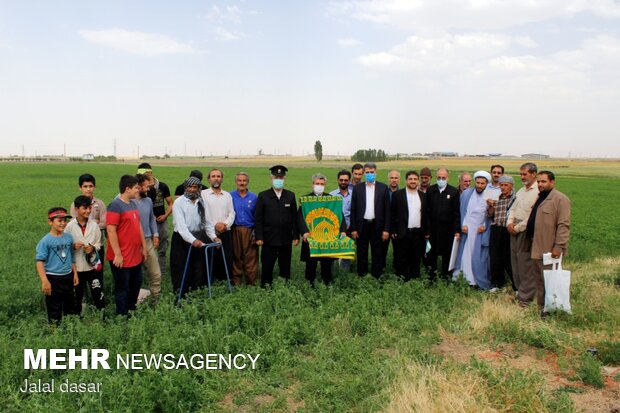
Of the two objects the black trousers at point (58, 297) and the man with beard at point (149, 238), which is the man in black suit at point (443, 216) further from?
the black trousers at point (58, 297)

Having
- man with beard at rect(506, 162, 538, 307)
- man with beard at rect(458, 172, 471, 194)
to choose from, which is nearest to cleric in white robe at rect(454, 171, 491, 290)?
man with beard at rect(458, 172, 471, 194)

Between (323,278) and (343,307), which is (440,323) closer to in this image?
(343,307)

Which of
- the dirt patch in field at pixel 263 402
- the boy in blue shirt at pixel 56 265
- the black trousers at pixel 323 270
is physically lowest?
the dirt patch in field at pixel 263 402

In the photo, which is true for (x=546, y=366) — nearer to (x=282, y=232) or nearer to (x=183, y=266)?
(x=282, y=232)

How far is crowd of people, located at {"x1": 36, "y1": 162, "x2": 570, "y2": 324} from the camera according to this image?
20.6ft

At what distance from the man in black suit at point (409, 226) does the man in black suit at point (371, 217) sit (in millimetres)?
261

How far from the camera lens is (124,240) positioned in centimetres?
627

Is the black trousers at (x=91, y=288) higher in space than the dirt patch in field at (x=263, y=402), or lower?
higher

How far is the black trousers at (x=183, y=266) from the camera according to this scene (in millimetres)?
7375

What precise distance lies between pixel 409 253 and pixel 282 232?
8.27 feet

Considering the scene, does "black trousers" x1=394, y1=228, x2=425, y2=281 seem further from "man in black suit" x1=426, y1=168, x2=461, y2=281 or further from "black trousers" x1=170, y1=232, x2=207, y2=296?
"black trousers" x1=170, y1=232, x2=207, y2=296

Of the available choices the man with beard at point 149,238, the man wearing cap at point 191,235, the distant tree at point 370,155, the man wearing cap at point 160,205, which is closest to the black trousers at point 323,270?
the man wearing cap at point 191,235

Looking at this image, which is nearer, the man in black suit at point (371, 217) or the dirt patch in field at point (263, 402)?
the dirt patch in field at point (263, 402)

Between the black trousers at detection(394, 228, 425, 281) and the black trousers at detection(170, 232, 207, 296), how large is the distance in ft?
11.6
